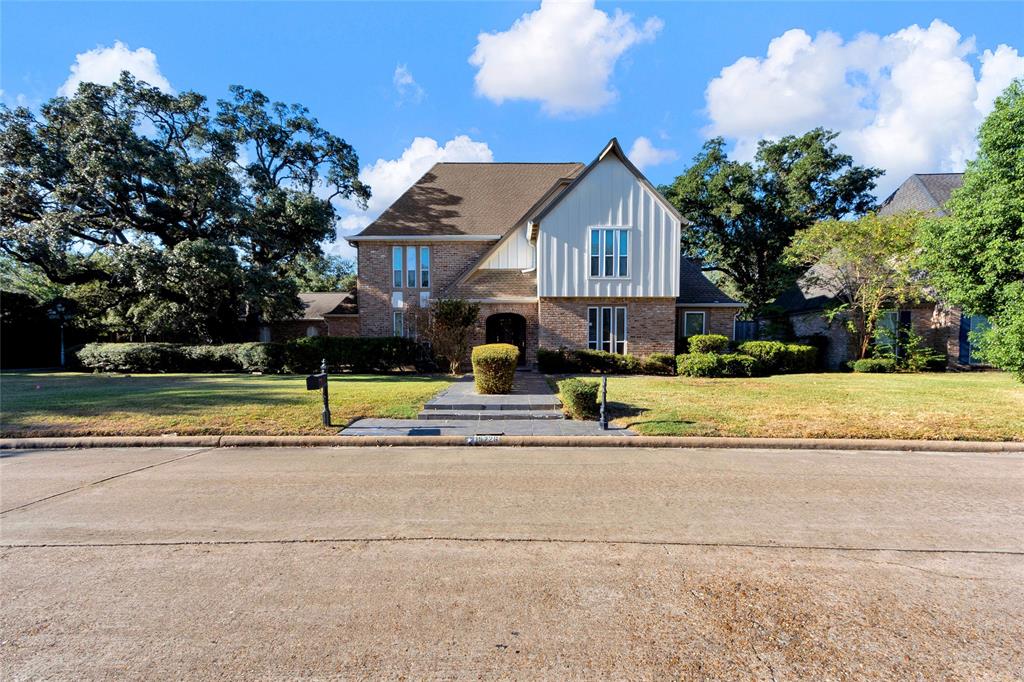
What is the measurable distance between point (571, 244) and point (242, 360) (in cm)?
1431

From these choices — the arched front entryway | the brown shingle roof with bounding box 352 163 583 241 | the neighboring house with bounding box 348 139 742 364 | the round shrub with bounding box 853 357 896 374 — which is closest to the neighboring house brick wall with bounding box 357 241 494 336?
the neighboring house with bounding box 348 139 742 364

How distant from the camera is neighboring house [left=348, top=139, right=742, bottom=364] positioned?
1803cm

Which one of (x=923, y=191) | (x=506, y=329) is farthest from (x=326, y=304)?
(x=923, y=191)

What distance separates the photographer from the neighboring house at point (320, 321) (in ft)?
86.9

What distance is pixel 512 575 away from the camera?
3385mm

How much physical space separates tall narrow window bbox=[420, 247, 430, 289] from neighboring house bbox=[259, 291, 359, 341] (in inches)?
224

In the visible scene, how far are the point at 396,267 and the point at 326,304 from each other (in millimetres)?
14215

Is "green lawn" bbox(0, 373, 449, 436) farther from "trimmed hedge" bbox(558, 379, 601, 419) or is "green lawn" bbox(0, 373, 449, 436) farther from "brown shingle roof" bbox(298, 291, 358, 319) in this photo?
"brown shingle roof" bbox(298, 291, 358, 319)

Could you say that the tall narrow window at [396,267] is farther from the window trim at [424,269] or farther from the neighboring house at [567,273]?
the window trim at [424,269]

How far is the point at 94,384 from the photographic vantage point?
14.6 meters

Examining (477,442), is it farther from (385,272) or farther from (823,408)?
(385,272)

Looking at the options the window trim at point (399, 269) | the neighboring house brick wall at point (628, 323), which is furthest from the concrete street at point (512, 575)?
the window trim at point (399, 269)

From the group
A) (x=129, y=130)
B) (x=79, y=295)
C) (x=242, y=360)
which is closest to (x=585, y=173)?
(x=242, y=360)

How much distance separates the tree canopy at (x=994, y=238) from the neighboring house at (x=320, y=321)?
25424 millimetres
